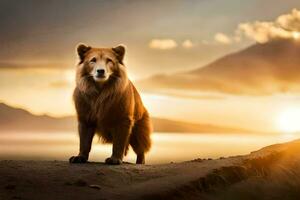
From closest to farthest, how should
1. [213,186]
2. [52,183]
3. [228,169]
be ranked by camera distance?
[52,183] → [213,186] → [228,169]

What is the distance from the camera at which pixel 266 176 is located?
11844 millimetres

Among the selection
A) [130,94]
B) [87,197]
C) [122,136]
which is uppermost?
[130,94]

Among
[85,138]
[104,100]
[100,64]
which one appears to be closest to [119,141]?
[85,138]

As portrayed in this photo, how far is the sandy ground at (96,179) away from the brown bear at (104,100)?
2.00 ft

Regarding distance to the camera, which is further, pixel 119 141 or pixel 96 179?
pixel 119 141

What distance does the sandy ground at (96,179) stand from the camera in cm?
A: 909

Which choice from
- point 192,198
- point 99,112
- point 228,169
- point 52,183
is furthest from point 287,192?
point 52,183

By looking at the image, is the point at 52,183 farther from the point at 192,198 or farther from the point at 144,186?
the point at 192,198

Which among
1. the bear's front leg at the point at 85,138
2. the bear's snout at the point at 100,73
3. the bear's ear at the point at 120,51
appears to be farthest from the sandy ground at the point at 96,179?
the bear's ear at the point at 120,51

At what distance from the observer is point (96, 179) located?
9.96m

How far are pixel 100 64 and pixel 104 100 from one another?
0.64 m

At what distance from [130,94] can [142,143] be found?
153 cm

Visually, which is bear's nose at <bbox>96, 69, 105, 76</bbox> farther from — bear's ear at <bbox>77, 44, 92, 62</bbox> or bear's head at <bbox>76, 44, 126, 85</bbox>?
bear's ear at <bbox>77, 44, 92, 62</bbox>

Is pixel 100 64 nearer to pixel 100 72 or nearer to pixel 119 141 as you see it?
pixel 100 72
